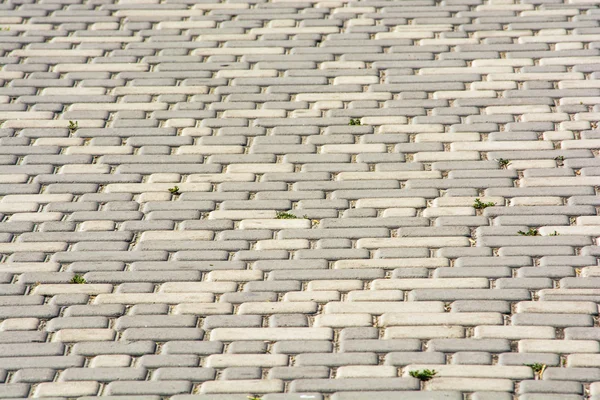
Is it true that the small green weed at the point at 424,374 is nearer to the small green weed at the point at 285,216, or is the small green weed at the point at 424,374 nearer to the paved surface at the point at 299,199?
the paved surface at the point at 299,199

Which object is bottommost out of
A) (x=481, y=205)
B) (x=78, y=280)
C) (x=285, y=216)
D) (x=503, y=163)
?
(x=78, y=280)

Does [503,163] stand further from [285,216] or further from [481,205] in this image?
[285,216]

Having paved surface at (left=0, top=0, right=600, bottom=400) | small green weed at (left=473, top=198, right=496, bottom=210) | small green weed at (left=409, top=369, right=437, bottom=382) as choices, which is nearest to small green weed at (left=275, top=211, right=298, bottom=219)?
paved surface at (left=0, top=0, right=600, bottom=400)

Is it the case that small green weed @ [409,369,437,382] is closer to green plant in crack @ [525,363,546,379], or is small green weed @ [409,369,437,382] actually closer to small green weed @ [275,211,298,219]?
green plant in crack @ [525,363,546,379]

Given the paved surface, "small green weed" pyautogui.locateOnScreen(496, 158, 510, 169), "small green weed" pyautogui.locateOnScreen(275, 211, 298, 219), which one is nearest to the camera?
the paved surface

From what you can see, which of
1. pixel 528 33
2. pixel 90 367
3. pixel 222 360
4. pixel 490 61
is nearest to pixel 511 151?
pixel 490 61

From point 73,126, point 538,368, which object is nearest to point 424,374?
point 538,368

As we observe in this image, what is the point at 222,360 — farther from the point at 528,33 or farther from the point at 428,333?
the point at 528,33
